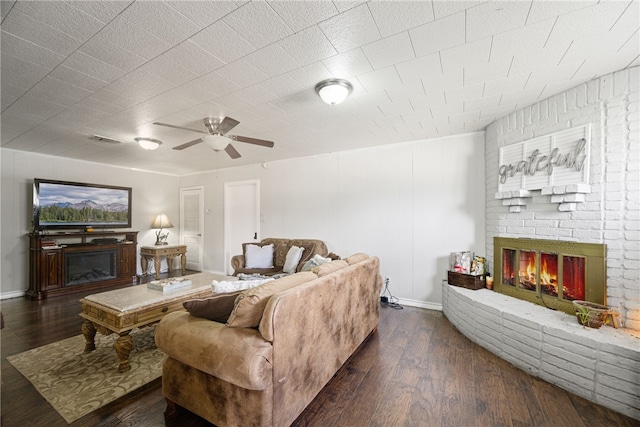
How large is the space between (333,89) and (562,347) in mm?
2711

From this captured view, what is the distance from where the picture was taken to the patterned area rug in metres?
1.83

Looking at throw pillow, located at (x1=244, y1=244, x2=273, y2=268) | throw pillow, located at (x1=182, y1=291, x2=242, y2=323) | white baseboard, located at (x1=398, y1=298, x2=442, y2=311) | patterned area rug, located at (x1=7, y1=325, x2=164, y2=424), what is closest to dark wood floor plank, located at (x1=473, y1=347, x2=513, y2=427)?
white baseboard, located at (x1=398, y1=298, x2=442, y2=311)

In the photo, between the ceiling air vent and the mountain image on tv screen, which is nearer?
the ceiling air vent

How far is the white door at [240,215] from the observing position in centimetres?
539

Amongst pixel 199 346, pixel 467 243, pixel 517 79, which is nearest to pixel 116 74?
pixel 199 346

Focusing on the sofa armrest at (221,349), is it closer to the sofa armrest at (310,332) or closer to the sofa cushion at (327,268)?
the sofa armrest at (310,332)

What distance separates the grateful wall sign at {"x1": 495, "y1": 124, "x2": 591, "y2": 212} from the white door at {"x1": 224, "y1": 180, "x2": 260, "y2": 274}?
4.18m

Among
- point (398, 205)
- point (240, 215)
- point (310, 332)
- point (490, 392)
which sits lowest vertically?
point (490, 392)

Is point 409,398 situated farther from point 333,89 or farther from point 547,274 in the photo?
point 333,89

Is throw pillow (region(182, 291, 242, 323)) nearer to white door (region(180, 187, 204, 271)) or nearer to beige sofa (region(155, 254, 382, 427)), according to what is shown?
beige sofa (region(155, 254, 382, 427))

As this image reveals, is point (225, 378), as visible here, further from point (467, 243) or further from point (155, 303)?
point (467, 243)

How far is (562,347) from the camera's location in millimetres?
1978

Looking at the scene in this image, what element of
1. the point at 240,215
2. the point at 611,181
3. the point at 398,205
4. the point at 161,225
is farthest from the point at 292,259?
the point at 161,225

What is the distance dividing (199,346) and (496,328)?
2.58 m
